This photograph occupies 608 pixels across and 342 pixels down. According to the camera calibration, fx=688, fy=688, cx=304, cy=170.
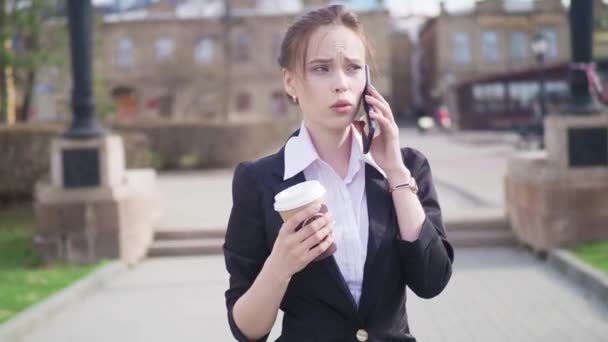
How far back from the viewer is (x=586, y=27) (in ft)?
28.4

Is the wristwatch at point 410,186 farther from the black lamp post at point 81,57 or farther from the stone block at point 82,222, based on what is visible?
the black lamp post at point 81,57

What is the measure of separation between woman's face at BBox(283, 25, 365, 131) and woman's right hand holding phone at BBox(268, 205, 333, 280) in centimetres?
36

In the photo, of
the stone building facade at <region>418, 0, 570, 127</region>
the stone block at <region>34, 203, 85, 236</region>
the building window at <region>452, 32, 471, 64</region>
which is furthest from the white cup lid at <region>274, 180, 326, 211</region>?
the building window at <region>452, 32, 471, 64</region>

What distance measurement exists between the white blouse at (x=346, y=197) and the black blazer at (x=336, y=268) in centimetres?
3

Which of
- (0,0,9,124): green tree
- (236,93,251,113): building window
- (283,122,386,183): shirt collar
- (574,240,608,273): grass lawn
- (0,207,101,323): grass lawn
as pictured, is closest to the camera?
(283,122,386,183): shirt collar

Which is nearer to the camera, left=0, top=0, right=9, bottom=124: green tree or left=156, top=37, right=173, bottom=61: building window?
left=0, top=0, right=9, bottom=124: green tree

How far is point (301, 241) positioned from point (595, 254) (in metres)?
7.04

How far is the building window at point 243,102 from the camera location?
52.5 metres

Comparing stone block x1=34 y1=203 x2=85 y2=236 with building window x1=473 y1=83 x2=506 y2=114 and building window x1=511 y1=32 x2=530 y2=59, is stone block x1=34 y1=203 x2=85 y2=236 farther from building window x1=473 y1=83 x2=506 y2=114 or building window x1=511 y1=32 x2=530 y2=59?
building window x1=511 y1=32 x2=530 y2=59

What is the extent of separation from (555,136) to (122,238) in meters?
5.58

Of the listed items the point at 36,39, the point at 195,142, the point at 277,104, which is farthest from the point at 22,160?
the point at 277,104

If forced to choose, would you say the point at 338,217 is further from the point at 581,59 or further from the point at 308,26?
the point at 581,59

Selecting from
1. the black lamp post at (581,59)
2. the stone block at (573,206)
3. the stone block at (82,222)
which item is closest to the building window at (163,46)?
the stone block at (82,222)

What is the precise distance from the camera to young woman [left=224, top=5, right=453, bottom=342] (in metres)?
1.98
